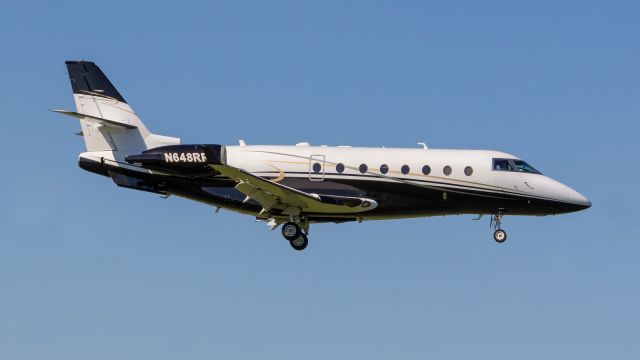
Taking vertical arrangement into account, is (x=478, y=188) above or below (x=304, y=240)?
above

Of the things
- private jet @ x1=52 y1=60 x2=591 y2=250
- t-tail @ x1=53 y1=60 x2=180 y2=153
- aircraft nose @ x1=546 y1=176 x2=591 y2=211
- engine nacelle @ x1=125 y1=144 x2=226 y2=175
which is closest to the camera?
engine nacelle @ x1=125 y1=144 x2=226 y2=175

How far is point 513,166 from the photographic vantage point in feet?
117

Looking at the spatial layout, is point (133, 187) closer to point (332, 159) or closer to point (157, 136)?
point (157, 136)

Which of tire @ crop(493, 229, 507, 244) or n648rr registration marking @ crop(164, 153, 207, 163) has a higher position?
n648rr registration marking @ crop(164, 153, 207, 163)

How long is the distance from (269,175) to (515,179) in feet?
29.1

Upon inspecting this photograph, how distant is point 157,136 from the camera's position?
37500 mm

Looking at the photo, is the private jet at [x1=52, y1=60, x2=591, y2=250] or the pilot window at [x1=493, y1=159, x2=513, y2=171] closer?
the private jet at [x1=52, y1=60, x2=591, y2=250]

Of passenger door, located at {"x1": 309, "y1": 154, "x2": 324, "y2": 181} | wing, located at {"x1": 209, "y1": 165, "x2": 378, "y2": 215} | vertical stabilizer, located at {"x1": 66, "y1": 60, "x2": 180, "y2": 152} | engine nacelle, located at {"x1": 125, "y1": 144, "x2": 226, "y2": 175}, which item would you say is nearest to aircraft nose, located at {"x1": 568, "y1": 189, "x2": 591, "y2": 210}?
wing, located at {"x1": 209, "y1": 165, "x2": 378, "y2": 215}

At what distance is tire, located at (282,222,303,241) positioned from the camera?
35219 millimetres

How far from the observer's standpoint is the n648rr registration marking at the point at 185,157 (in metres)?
34.0

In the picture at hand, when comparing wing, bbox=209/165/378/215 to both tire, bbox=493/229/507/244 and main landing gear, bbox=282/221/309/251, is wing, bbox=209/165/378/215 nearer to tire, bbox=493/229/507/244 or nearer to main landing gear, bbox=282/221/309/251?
main landing gear, bbox=282/221/309/251

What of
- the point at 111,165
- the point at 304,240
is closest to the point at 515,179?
the point at 304,240

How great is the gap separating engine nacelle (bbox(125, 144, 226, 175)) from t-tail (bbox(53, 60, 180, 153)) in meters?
1.74

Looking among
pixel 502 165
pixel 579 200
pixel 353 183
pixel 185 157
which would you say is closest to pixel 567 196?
pixel 579 200
